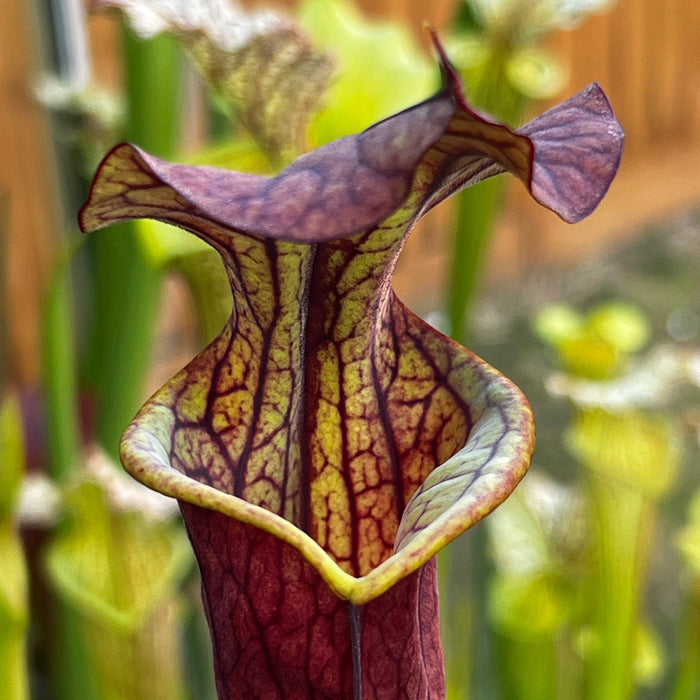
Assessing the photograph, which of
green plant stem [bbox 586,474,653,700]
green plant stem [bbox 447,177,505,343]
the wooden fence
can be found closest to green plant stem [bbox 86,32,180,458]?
green plant stem [bbox 447,177,505,343]

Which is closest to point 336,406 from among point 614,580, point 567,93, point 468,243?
point 468,243

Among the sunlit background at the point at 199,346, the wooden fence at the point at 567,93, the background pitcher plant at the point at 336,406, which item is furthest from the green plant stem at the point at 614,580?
the wooden fence at the point at 567,93

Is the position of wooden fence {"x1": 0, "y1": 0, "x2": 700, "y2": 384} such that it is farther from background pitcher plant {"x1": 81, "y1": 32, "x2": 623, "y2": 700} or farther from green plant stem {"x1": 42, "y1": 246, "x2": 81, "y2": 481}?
background pitcher plant {"x1": 81, "y1": 32, "x2": 623, "y2": 700}

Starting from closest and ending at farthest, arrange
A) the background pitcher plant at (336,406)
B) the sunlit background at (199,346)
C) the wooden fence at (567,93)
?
1. the background pitcher plant at (336,406)
2. the sunlit background at (199,346)
3. the wooden fence at (567,93)

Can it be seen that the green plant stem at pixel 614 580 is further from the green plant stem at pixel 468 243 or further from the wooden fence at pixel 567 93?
the wooden fence at pixel 567 93

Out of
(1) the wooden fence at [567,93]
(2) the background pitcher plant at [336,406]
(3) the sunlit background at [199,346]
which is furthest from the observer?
(1) the wooden fence at [567,93]

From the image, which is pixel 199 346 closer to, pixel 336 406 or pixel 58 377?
pixel 58 377

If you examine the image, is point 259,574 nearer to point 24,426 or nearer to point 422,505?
point 422,505

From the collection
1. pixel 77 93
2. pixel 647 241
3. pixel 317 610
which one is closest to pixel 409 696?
pixel 317 610
